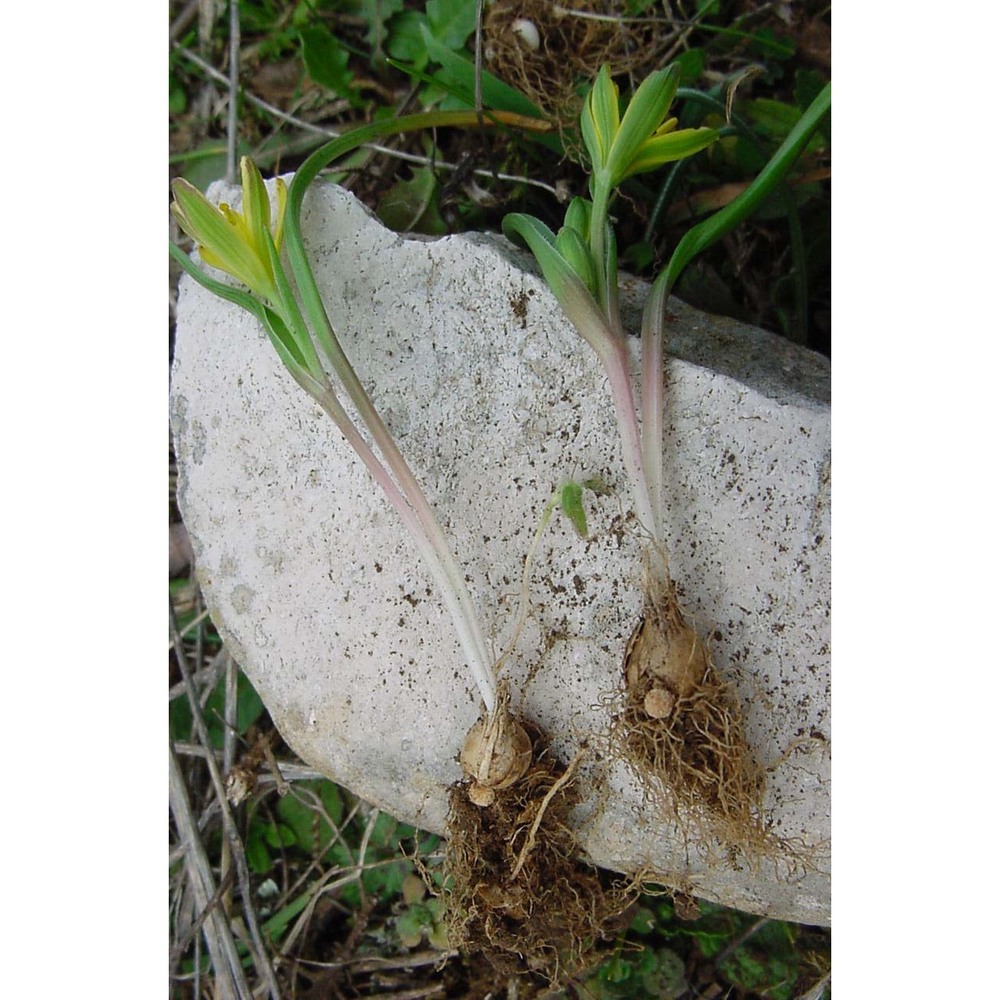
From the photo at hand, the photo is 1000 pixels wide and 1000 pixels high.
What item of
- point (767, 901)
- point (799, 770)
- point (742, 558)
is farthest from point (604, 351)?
point (767, 901)

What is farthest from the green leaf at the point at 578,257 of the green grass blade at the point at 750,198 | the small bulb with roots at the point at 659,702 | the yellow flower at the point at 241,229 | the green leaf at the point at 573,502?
the small bulb with roots at the point at 659,702

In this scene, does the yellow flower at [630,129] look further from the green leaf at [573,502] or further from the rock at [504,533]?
the green leaf at [573,502]

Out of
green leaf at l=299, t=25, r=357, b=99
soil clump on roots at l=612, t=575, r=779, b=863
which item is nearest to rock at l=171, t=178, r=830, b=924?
soil clump on roots at l=612, t=575, r=779, b=863

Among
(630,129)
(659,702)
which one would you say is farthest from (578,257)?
(659,702)

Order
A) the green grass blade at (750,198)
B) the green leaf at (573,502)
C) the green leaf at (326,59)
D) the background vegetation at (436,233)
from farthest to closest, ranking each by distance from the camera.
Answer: the green leaf at (326,59)
the background vegetation at (436,233)
the green grass blade at (750,198)
the green leaf at (573,502)

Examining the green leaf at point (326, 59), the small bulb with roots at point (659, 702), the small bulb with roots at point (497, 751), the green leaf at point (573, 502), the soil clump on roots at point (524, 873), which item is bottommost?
the soil clump on roots at point (524, 873)

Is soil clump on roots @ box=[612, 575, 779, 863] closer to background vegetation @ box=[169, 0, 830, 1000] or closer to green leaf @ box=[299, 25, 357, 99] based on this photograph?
background vegetation @ box=[169, 0, 830, 1000]
